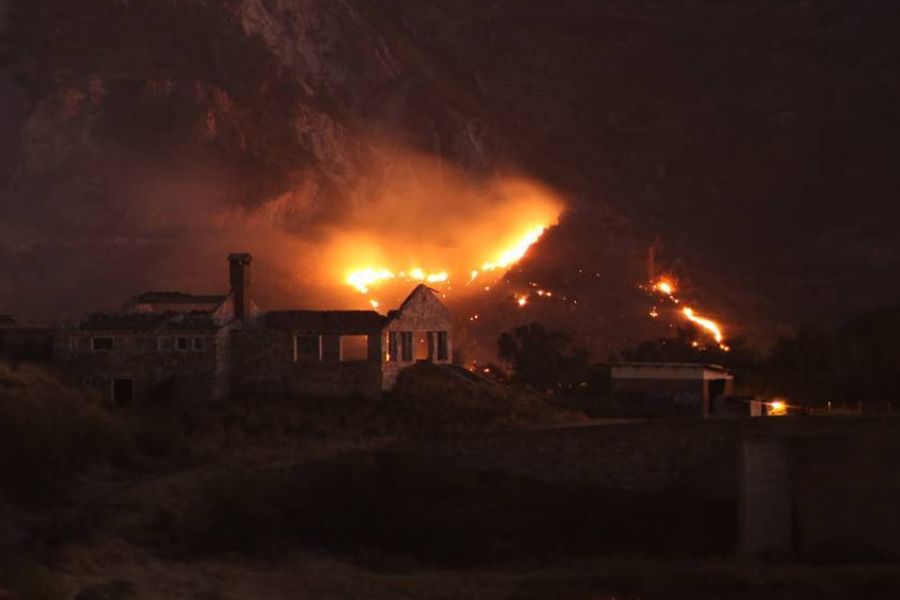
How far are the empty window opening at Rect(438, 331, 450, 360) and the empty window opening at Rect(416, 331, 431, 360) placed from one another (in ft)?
1.38

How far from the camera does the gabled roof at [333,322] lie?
160ft

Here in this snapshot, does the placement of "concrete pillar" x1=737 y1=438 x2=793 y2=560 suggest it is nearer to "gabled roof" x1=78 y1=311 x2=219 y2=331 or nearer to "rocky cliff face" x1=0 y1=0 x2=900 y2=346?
"gabled roof" x1=78 y1=311 x2=219 y2=331

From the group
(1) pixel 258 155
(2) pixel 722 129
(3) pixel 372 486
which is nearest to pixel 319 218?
(1) pixel 258 155

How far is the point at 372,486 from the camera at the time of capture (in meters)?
38.8

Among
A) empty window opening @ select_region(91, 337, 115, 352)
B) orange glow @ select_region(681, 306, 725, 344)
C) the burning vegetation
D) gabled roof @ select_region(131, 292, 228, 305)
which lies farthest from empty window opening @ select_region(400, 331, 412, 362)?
orange glow @ select_region(681, 306, 725, 344)

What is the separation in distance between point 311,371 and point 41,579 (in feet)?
70.7

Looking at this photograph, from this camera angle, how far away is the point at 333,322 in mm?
49406

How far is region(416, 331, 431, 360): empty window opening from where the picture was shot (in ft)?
169

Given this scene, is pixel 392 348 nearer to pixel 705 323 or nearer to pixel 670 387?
pixel 670 387

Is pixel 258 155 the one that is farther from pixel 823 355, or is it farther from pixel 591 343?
pixel 823 355

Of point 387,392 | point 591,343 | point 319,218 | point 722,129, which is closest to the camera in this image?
point 387,392

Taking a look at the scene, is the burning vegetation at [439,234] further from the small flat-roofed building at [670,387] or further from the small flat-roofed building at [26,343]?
the small flat-roofed building at [26,343]

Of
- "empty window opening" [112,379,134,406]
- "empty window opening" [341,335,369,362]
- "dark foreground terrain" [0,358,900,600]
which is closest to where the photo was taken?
"dark foreground terrain" [0,358,900,600]

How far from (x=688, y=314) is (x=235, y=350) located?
142 ft
